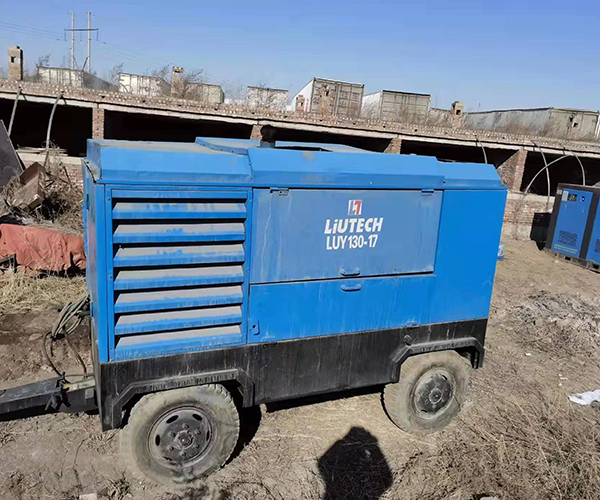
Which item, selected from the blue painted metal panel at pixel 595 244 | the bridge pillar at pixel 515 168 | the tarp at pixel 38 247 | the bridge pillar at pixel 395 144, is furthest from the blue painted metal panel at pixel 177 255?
the bridge pillar at pixel 515 168

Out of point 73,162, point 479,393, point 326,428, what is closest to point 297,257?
point 326,428

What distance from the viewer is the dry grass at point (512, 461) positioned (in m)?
3.87

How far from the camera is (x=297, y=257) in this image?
11.9 feet

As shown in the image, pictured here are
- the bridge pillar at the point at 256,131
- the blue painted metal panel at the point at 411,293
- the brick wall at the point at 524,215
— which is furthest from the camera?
the brick wall at the point at 524,215

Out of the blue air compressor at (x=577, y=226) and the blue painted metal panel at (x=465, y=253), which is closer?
the blue painted metal panel at (x=465, y=253)

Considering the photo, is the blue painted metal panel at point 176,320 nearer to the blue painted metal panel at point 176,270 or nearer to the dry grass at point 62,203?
the blue painted metal panel at point 176,270

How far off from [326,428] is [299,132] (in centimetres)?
1169

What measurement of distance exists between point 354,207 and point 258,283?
3.16ft

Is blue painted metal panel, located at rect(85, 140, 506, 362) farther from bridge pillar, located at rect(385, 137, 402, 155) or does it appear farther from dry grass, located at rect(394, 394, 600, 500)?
bridge pillar, located at rect(385, 137, 402, 155)

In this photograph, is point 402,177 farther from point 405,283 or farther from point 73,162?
point 73,162

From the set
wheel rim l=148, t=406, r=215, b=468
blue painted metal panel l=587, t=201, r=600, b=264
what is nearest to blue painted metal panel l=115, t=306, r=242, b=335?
wheel rim l=148, t=406, r=215, b=468

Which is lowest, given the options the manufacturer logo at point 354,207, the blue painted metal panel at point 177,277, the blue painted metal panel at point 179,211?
the blue painted metal panel at point 177,277

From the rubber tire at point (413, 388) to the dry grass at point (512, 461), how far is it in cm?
21

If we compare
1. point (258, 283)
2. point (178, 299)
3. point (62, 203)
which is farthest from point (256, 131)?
point (178, 299)
